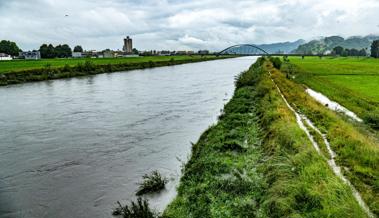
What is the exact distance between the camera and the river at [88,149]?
11.6m

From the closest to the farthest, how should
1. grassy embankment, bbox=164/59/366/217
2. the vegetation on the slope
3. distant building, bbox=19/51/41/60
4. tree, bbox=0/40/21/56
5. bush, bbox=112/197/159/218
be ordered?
grassy embankment, bbox=164/59/366/217 < the vegetation on the slope < bush, bbox=112/197/159/218 < distant building, bbox=19/51/41/60 < tree, bbox=0/40/21/56

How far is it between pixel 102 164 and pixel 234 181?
6865 millimetres

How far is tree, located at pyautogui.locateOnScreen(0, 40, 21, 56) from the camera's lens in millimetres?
138875

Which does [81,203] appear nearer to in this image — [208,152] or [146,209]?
[146,209]

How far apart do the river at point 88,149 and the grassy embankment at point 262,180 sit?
130 cm

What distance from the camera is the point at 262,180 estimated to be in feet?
35.0

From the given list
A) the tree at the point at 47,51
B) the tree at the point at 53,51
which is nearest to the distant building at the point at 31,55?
the tree at the point at 47,51

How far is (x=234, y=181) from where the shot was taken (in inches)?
418

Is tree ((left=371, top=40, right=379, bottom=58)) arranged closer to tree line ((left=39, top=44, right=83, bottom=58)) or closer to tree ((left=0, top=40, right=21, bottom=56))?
tree line ((left=39, top=44, right=83, bottom=58))

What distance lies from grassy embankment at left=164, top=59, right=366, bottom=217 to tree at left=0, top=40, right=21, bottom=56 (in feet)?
480

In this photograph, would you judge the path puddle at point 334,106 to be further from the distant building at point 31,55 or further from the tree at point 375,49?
the distant building at point 31,55

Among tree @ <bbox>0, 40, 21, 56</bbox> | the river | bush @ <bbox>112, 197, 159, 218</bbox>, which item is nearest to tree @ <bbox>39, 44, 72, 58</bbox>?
tree @ <bbox>0, 40, 21, 56</bbox>

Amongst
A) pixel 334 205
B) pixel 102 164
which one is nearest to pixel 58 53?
pixel 102 164

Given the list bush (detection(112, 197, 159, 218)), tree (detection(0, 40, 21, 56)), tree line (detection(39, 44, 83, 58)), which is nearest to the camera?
bush (detection(112, 197, 159, 218))
